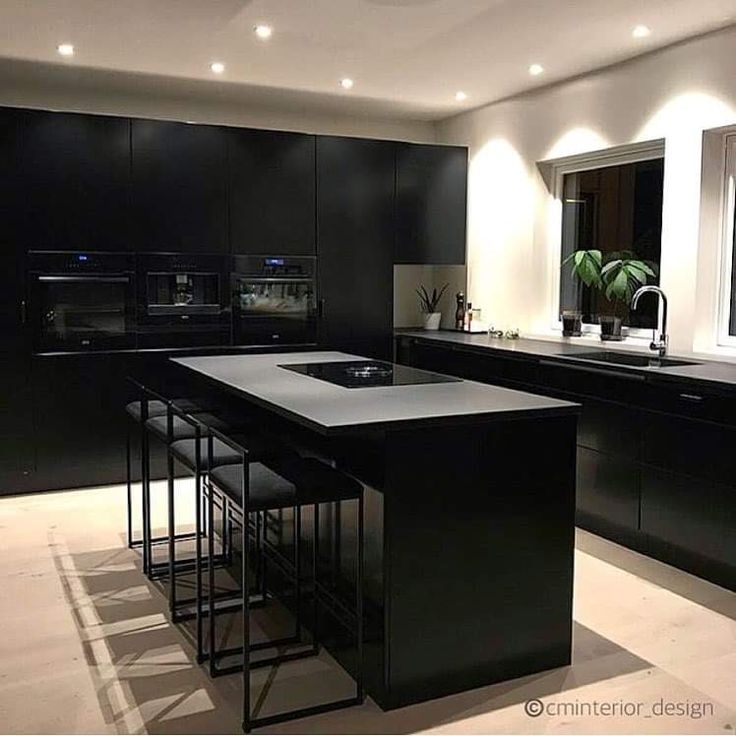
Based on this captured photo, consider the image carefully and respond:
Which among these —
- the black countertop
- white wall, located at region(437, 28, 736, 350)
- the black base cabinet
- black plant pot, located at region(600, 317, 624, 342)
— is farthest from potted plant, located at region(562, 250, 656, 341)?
the black base cabinet

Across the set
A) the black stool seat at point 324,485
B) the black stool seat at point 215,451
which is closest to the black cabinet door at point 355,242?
the black stool seat at point 215,451

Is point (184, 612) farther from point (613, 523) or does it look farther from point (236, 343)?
point (236, 343)

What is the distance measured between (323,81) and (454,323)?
2186 millimetres

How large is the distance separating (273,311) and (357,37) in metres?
1.98

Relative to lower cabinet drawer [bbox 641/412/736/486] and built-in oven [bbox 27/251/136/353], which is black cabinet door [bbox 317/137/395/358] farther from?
lower cabinet drawer [bbox 641/412/736/486]

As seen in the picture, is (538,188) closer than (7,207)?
No

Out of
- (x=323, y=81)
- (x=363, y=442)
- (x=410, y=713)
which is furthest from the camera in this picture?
(x=323, y=81)

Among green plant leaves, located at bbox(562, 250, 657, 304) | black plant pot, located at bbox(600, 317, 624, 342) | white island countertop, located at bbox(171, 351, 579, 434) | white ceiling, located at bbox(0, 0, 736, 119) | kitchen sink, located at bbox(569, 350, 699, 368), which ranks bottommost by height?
kitchen sink, located at bbox(569, 350, 699, 368)

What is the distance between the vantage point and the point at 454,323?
22.1 ft

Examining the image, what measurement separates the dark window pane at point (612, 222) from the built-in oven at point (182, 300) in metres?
2.34

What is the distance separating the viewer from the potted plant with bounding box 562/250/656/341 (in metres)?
5.05

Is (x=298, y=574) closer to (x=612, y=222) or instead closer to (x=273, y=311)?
(x=273, y=311)

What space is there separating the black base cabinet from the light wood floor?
6.1 inches

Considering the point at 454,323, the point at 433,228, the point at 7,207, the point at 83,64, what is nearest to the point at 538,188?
the point at 433,228
